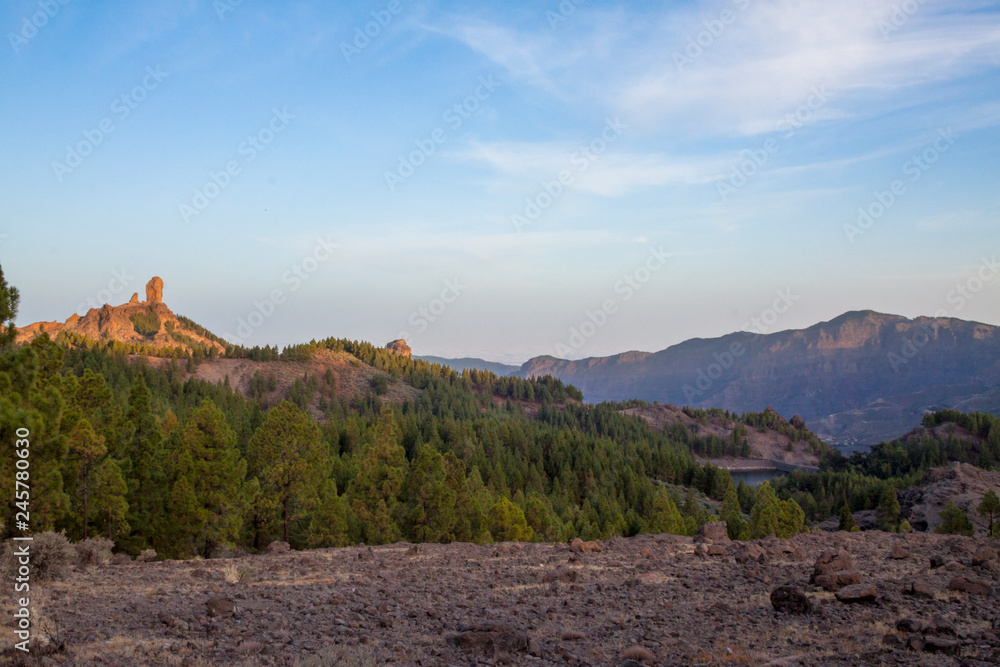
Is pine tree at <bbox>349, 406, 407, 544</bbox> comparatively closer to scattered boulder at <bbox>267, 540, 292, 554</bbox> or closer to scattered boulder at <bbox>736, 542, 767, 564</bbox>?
scattered boulder at <bbox>267, 540, 292, 554</bbox>

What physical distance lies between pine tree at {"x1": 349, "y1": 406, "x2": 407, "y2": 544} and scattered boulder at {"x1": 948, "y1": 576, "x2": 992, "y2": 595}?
2575 cm

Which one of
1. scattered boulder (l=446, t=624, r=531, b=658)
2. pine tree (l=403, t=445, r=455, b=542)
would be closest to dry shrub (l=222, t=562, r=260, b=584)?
scattered boulder (l=446, t=624, r=531, b=658)

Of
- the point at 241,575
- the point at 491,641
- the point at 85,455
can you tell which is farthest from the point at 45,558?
the point at 85,455

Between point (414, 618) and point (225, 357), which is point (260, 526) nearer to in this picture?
point (414, 618)

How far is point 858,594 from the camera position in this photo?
1211 centimetres

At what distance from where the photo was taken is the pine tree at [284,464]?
3175 cm

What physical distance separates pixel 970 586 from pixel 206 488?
87.4 feet

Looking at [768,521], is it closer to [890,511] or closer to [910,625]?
[910,625]

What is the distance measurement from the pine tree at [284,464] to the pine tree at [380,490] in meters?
3.17

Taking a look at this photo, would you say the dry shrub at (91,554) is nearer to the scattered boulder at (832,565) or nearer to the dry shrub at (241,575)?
the dry shrub at (241,575)

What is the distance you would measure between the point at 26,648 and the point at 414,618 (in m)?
5.92

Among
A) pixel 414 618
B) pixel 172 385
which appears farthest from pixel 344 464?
pixel 172 385

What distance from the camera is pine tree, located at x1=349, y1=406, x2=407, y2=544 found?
33375 millimetres

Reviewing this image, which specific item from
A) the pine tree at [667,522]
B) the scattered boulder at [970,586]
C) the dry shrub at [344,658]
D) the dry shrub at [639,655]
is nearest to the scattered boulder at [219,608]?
the dry shrub at [344,658]
